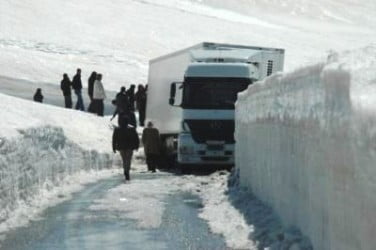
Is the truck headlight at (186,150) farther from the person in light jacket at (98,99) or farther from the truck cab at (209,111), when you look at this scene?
the person in light jacket at (98,99)

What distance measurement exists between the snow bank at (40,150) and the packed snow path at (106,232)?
673 millimetres

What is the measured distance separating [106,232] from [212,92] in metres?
13.6

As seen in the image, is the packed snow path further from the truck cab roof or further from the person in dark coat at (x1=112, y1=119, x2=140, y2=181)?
the truck cab roof

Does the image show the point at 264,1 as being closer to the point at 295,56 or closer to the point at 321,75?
the point at 295,56

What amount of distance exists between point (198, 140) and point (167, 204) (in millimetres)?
8985

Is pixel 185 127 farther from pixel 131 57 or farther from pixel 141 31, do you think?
pixel 141 31

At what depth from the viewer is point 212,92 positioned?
26719mm

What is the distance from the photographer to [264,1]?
3740 inches

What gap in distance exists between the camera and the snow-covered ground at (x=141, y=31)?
5575 centimetres

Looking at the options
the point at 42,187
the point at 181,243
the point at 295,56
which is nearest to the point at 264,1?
the point at 295,56

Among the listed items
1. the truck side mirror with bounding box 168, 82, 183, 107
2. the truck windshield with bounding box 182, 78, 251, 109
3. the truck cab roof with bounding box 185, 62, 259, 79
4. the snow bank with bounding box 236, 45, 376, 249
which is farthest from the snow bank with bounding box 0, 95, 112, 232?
the snow bank with bounding box 236, 45, 376, 249

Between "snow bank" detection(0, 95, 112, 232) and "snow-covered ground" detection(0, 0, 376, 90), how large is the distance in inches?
797

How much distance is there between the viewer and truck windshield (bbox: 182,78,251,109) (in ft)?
87.3

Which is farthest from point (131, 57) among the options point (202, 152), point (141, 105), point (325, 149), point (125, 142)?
point (325, 149)
